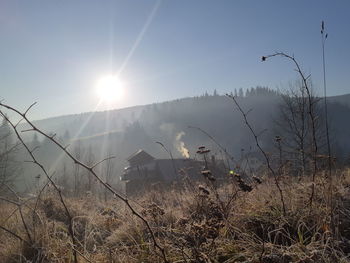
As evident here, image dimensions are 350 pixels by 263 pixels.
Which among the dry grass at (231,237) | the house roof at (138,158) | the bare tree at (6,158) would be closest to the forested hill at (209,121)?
the house roof at (138,158)

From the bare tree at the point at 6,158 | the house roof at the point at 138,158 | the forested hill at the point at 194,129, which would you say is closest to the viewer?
the bare tree at the point at 6,158

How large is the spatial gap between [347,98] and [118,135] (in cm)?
15415

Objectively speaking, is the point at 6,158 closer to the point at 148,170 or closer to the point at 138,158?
the point at 148,170

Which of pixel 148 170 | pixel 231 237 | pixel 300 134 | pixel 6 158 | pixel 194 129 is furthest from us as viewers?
pixel 194 129

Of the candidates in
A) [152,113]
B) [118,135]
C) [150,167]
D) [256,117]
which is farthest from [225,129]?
[150,167]

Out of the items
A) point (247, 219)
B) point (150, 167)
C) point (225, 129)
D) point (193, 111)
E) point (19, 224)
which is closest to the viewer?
point (247, 219)

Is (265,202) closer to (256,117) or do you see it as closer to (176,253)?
(176,253)

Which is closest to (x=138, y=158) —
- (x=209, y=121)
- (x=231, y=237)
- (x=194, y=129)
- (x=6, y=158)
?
(x=6, y=158)

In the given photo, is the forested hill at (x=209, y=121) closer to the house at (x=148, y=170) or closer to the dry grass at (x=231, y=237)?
the house at (x=148, y=170)

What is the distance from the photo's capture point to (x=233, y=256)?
2.05m

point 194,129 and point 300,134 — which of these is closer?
point 300,134

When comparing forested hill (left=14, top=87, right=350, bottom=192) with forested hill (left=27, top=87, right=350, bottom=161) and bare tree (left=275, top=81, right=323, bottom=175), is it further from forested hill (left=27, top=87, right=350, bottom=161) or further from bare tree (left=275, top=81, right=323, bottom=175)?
bare tree (left=275, top=81, right=323, bottom=175)

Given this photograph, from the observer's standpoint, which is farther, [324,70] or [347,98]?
[347,98]

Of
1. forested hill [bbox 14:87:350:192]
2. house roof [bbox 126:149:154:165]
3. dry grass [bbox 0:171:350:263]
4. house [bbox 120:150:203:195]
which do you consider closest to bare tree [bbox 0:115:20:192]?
dry grass [bbox 0:171:350:263]
